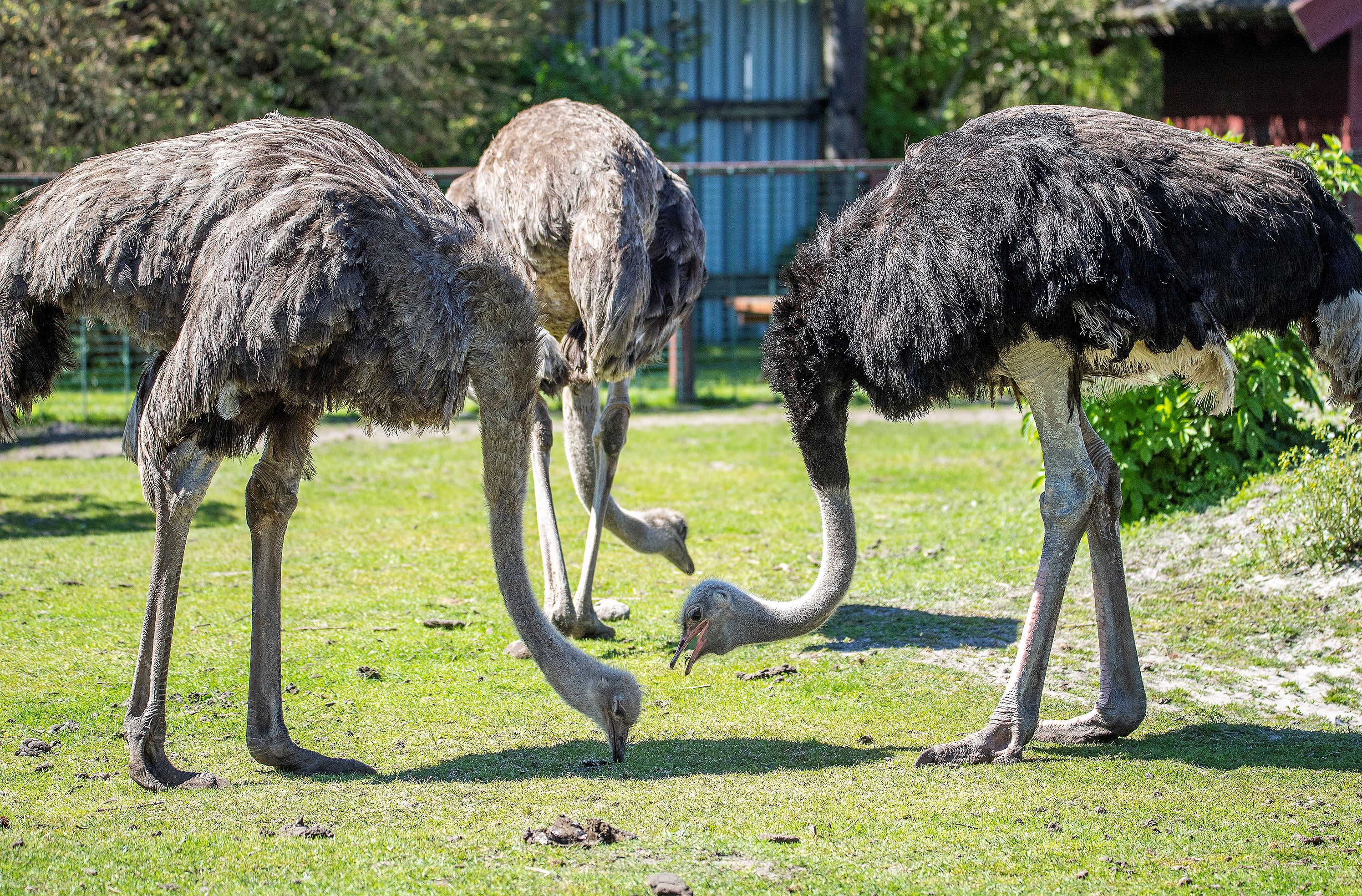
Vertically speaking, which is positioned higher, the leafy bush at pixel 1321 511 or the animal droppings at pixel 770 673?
the leafy bush at pixel 1321 511

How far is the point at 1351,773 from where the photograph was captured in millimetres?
5020

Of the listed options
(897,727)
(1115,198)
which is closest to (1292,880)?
(897,727)

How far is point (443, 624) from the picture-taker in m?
7.14

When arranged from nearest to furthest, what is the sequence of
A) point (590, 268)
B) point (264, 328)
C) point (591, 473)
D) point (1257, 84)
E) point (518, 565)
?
point (264, 328), point (518, 565), point (590, 268), point (591, 473), point (1257, 84)

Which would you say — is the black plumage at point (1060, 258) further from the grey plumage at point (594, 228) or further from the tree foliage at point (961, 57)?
the tree foliage at point (961, 57)

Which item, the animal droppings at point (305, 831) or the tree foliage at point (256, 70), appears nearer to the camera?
the animal droppings at point (305, 831)

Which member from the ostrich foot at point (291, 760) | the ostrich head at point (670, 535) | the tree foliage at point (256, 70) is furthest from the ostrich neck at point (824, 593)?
the tree foliage at point (256, 70)

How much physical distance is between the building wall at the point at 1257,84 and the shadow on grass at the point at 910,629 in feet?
38.3

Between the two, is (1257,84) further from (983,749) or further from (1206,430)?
(983,749)

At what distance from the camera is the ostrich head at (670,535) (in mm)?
7551

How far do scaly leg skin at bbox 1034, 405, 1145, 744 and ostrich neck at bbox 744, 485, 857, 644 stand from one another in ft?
2.91

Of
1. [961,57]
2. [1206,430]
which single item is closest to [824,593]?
[1206,430]

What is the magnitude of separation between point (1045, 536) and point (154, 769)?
3124 mm

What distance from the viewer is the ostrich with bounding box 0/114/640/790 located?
464 cm
